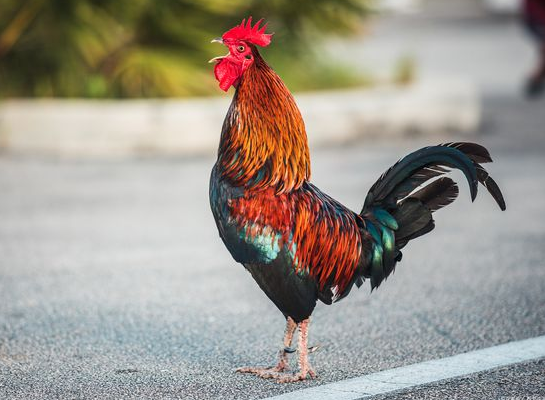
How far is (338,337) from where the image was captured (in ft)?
16.9

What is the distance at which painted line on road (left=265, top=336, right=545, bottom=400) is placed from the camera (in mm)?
4309

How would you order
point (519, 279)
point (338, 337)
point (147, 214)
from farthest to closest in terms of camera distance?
point (147, 214), point (519, 279), point (338, 337)

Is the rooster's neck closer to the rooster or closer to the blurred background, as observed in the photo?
the rooster

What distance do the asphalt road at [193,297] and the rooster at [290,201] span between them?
50cm

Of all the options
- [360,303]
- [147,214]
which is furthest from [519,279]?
[147,214]

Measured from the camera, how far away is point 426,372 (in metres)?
Answer: 4.57

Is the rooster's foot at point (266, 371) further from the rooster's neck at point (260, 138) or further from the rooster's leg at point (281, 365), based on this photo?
the rooster's neck at point (260, 138)

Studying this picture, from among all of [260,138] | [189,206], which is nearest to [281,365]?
[260,138]

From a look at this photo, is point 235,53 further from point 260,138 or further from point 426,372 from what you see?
point 426,372

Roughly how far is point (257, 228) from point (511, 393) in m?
1.27

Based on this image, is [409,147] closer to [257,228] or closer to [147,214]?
[147,214]

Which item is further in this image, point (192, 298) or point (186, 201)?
point (186, 201)

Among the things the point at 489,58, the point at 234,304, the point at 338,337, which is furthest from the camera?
the point at 489,58

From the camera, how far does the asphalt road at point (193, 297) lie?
457cm
